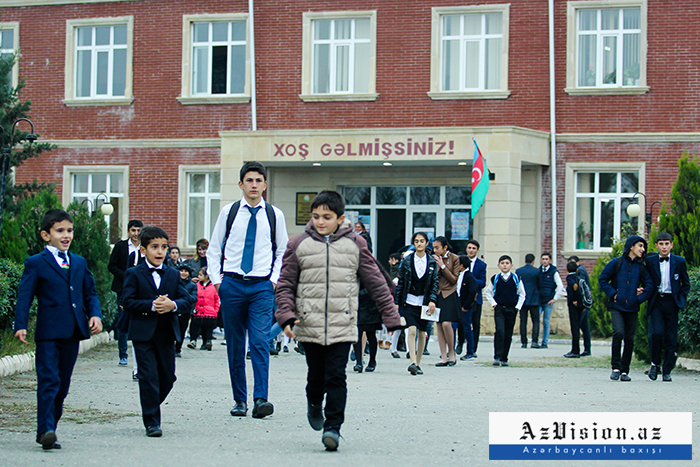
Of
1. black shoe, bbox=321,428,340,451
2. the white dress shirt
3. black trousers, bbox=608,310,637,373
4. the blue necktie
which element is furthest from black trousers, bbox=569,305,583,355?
black shoe, bbox=321,428,340,451

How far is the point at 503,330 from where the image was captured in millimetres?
14820

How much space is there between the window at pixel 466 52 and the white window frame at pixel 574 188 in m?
2.56

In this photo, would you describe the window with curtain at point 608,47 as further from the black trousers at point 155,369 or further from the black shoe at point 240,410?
the black trousers at point 155,369

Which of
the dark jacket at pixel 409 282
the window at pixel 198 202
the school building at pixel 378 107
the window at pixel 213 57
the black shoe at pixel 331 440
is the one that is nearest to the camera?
the black shoe at pixel 331 440

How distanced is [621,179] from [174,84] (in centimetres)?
1092

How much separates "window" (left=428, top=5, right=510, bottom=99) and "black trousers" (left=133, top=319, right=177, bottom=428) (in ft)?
57.6

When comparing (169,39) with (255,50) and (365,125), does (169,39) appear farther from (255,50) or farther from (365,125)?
(365,125)

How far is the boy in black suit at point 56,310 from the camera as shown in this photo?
23.0 feet

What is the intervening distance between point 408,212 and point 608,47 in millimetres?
5996

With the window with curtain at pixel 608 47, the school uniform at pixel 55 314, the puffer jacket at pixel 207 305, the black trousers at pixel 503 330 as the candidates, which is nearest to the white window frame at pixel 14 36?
the puffer jacket at pixel 207 305

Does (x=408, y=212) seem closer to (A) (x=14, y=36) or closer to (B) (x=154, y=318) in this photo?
(A) (x=14, y=36)

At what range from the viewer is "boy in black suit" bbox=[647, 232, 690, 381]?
1231 centimetres

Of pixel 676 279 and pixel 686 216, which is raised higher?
pixel 686 216

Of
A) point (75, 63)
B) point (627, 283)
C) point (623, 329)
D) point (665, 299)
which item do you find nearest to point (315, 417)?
point (627, 283)
